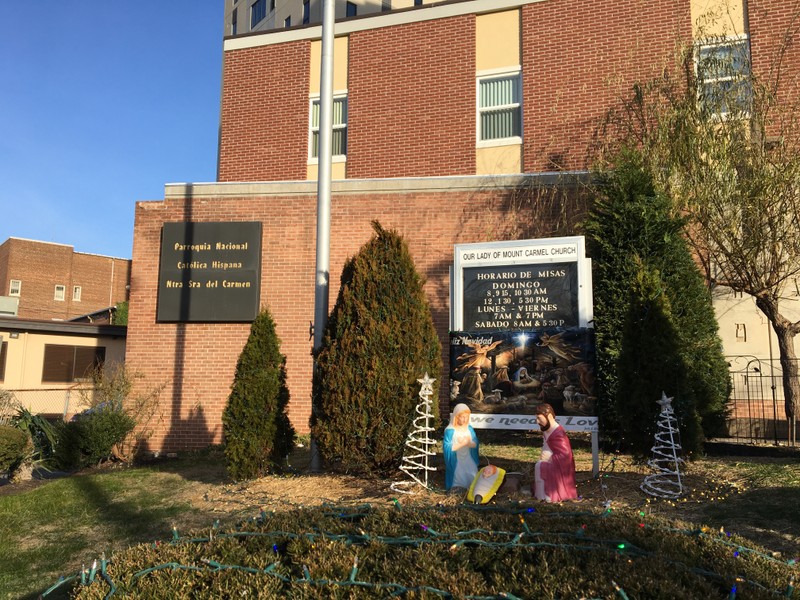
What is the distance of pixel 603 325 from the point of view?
10.1 meters

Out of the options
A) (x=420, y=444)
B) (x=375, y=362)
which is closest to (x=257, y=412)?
(x=375, y=362)

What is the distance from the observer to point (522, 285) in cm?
864

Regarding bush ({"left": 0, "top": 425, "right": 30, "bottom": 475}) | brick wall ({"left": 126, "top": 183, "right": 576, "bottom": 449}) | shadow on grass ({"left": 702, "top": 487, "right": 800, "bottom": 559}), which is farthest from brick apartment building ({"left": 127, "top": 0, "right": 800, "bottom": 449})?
shadow on grass ({"left": 702, "top": 487, "right": 800, "bottom": 559})

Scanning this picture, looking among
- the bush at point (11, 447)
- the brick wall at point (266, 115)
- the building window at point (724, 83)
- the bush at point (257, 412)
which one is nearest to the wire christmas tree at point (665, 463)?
the bush at point (257, 412)

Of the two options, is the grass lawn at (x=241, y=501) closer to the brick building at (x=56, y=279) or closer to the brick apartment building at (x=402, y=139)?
the brick apartment building at (x=402, y=139)

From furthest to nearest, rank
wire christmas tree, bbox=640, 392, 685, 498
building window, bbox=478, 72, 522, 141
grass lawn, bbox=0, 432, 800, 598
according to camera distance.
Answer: building window, bbox=478, 72, 522, 141
wire christmas tree, bbox=640, 392, 685, 498
grass lawn, bbox=0, 432, 800, 598

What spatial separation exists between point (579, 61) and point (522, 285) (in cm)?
991

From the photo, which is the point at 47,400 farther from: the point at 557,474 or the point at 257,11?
the point at 257,11

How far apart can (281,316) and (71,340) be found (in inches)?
477

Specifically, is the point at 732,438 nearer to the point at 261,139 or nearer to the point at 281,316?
the point at 281,316

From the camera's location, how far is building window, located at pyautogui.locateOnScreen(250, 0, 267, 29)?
42.2 metres

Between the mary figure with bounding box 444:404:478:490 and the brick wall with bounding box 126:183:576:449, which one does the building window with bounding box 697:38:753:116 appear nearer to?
the brick wall with bounding box 126:183:576:449

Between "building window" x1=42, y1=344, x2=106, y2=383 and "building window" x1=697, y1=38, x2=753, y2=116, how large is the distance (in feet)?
61.5

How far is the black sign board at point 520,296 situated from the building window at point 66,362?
16385 millimetres
